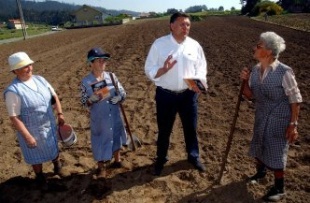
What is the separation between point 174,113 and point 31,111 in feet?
5.77

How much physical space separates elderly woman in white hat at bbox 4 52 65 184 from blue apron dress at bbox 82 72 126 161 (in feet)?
1.53

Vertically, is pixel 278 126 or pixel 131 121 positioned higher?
pixel 278 126

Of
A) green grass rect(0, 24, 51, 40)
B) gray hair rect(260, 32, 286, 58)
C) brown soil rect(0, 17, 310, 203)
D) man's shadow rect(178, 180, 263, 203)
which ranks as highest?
gray hair rect(260, 32, 286, 58)

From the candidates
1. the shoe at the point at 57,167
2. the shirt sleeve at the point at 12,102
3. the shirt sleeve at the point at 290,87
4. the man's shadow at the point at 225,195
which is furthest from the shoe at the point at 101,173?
the shirt sleeve at the point at 290,87

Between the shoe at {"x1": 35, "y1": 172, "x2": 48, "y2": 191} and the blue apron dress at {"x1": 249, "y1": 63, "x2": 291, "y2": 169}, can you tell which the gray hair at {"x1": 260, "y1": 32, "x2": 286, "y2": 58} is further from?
the shoe at {"x1": 35, "y1": 172, "x2": 48, "y2": 191}

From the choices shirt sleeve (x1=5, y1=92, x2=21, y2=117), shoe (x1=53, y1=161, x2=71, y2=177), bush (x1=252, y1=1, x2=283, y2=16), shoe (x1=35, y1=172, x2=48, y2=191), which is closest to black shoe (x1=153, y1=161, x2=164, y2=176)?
shoe (x1=53, y1=161, x2=71, y2=177)

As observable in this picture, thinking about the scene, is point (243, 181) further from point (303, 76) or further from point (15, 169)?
point (303, 76)

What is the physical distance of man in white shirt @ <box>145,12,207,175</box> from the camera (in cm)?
423

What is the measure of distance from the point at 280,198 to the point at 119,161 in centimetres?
221

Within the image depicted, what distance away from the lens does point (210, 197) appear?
4.23m

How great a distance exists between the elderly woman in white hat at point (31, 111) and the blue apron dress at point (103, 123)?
1.53ft

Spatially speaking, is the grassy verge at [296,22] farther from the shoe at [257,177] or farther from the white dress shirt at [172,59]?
the white dress shirt at [172,59]

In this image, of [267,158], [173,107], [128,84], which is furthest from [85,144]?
[128,84]

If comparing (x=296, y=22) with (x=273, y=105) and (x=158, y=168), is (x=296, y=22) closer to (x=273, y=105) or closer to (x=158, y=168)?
(x=158, y=168)
